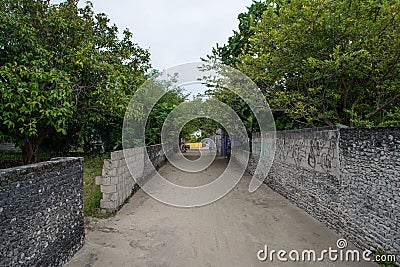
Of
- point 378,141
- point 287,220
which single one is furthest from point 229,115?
point 378,141

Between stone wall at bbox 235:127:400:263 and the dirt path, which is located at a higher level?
stone wall at bbox 235:127:400:263

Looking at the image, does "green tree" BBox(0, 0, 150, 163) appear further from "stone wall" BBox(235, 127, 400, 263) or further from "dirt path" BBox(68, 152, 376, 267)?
"stone wall" BBox(235, 127, 400, 263)

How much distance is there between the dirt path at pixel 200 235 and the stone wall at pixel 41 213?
1.42 ft

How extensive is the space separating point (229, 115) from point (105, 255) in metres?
9.74

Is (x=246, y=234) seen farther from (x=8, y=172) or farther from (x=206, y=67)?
(x=206, y=67)

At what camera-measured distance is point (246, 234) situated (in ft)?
14.6

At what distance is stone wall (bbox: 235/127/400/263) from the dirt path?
359mm

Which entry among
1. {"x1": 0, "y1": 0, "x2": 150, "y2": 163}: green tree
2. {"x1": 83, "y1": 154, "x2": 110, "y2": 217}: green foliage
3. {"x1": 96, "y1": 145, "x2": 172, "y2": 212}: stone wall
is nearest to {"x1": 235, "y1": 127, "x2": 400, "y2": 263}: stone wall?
{"x1": 96, "y1": 145, "x2": 172, "y2": 212}: stone wall

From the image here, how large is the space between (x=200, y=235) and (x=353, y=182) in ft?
8.78

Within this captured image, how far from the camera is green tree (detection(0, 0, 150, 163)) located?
5953mm

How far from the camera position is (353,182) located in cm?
396

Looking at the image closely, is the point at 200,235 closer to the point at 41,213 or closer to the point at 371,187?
the point at 41,213

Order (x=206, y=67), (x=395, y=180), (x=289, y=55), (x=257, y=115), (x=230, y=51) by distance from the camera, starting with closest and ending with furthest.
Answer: (x=395, y=180), (x=289, y=55), (x=257, y=115), (x=206, y=67), (x=230, y=51)

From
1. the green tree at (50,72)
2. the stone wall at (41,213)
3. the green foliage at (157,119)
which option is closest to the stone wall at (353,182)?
the stone wall at (41,213)
